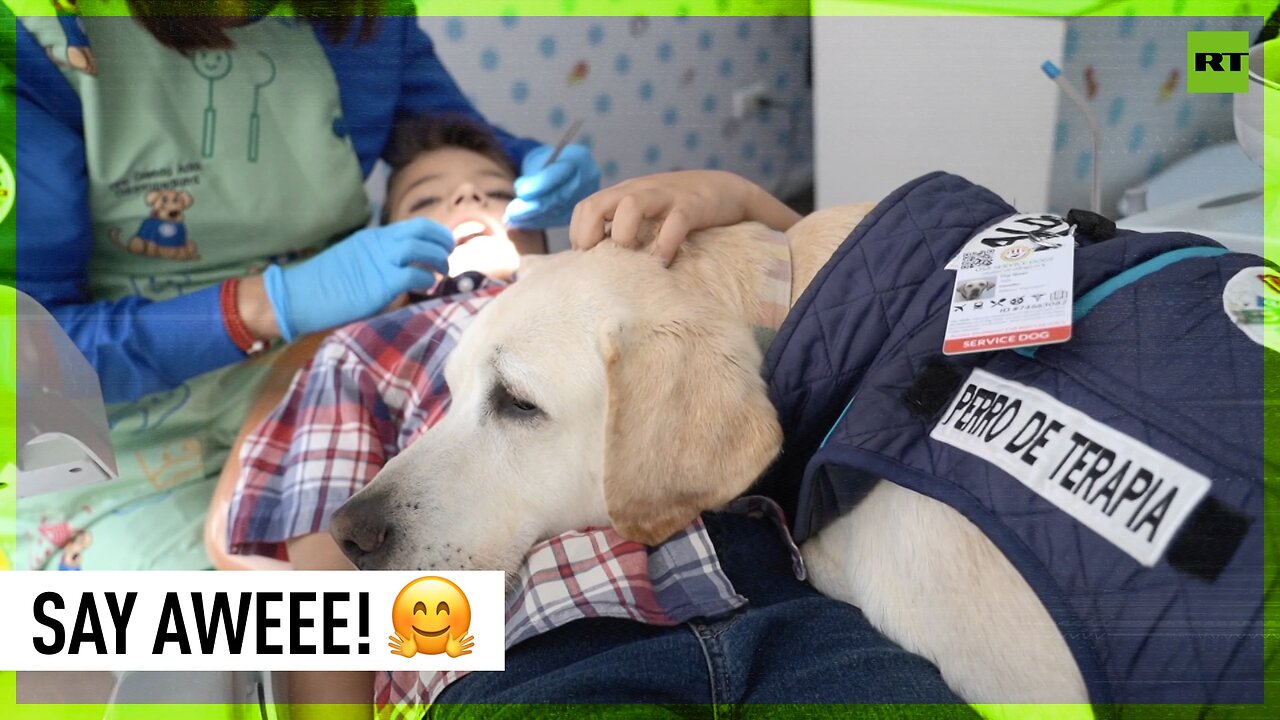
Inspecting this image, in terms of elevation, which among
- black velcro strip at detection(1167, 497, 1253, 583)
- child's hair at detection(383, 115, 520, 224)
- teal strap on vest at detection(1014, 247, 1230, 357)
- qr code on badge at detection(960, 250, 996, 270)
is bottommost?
black velcro strip at detection(1167, 497, 1253, 583)

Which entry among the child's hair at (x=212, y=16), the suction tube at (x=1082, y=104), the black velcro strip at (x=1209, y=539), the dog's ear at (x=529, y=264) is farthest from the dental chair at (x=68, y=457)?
the suction tube at (x=1082, y=104)

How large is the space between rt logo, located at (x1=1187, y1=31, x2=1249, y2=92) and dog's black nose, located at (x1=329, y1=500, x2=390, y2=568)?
67cm

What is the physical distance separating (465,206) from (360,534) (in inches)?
11.9

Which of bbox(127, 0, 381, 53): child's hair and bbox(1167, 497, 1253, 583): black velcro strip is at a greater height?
bbox(127, 0, 381, 53): child's hair

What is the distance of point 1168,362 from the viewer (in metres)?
0.49

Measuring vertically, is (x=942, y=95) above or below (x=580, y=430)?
above

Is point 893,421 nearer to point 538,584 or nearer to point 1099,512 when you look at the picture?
point 1099,512

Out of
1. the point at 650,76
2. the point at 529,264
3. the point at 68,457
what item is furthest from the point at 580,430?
the point at 68,457

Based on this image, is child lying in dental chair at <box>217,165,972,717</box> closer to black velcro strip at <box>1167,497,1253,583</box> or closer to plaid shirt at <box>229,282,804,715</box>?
plaid shirt at <box>229,282,804,715</box>

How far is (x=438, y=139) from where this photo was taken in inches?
29.1

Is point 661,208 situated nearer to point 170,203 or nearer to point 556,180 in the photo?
point 556,180

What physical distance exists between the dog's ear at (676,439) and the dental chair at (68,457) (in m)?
0.29

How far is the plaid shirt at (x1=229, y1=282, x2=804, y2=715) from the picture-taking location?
1.91ft

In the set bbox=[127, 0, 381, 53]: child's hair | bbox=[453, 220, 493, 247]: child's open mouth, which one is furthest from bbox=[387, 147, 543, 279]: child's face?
bbox=[127, 0, 381, 53]: child's hair
